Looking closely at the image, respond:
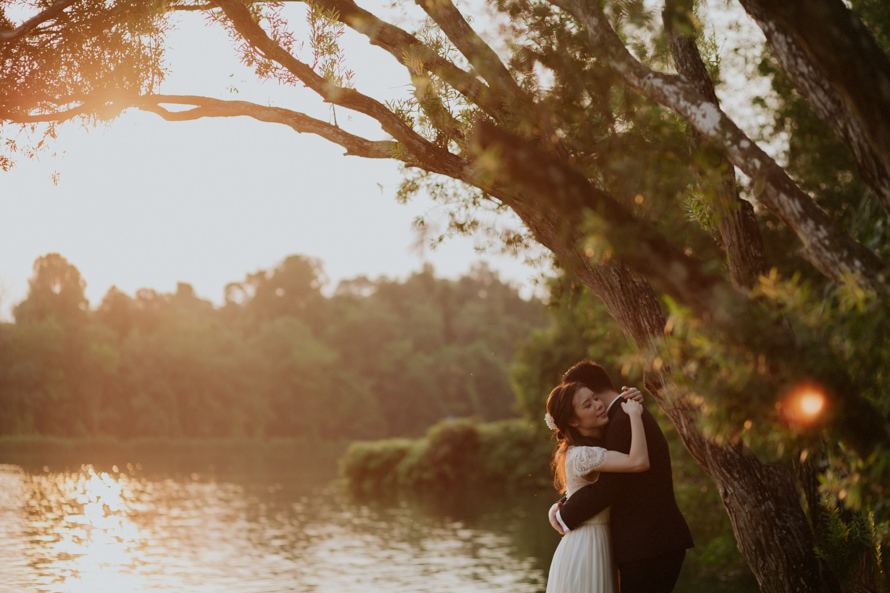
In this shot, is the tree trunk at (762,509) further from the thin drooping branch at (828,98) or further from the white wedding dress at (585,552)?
the thin drooping branch at (828,98)

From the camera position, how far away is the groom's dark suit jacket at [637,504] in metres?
4.43

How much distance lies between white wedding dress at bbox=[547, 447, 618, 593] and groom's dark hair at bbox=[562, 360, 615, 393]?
40cm

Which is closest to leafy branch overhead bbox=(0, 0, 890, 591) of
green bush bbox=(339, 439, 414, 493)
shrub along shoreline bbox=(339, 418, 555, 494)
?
shrub along shoreline bbox=(339, 418, 555, 494)

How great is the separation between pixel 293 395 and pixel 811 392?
246 feet

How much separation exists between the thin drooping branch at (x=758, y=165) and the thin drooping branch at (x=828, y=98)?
23 cm

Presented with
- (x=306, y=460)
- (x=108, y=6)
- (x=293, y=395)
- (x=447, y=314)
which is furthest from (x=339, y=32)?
(x=447, y=314)

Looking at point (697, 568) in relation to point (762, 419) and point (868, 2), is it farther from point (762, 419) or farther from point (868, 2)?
point (762, 419)

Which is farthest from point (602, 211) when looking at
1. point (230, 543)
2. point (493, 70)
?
point (230, 543)

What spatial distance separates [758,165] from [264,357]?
7502 centimetres

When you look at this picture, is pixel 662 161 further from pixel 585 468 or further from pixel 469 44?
pixel 469 44

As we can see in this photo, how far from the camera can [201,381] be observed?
64.4m

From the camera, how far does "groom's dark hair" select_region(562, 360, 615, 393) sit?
191 inches

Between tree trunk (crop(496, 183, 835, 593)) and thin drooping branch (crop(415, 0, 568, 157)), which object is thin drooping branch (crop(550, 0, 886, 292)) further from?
tree trunk (crop(496, 183, 835, 593))

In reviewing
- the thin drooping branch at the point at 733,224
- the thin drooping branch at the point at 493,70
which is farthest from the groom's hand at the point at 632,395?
the thin drooping branch at the point at 493,70
